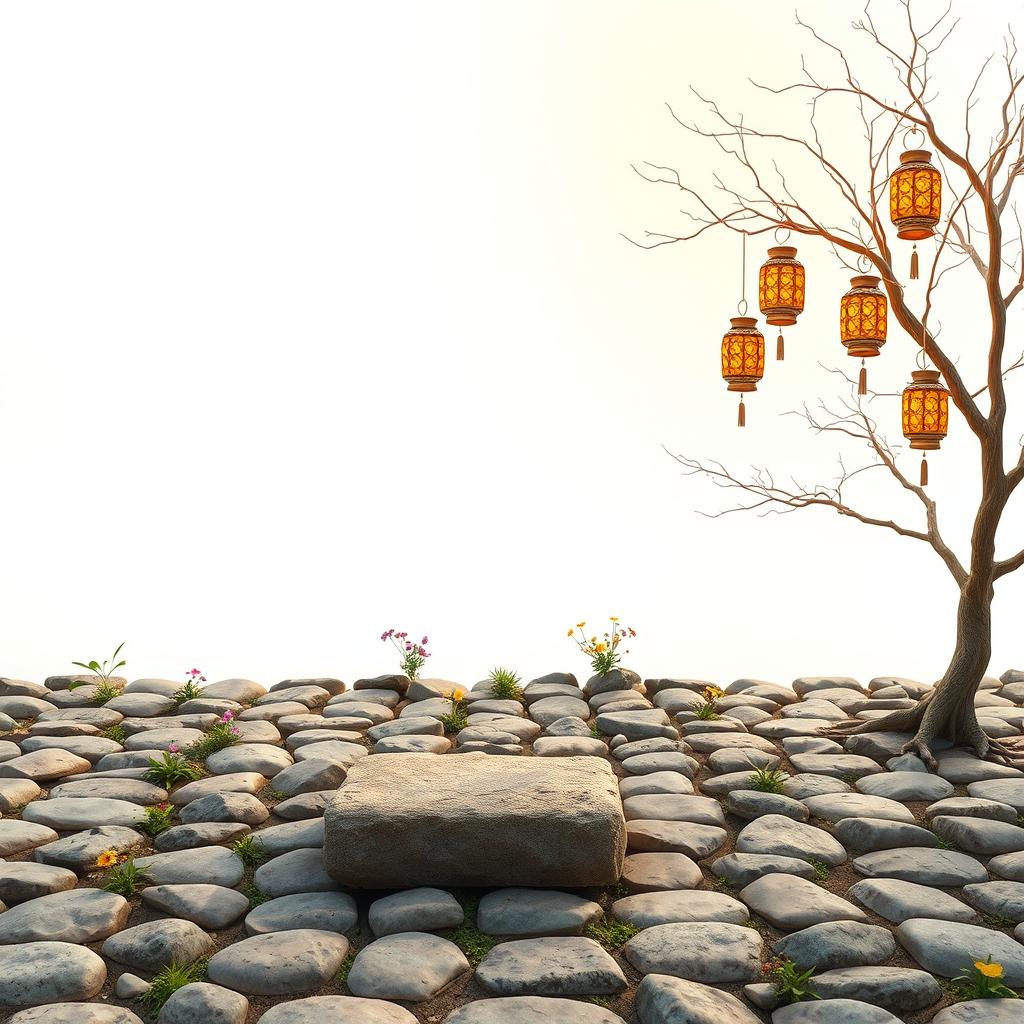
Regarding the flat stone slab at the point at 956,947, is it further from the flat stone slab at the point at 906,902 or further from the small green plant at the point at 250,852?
the small green plant at the point at 250,852

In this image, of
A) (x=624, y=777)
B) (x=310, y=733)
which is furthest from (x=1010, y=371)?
(x=310, y=733)

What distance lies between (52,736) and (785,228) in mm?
4590

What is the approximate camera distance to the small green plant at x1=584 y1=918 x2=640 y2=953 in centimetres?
362

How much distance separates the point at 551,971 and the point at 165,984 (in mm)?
1184

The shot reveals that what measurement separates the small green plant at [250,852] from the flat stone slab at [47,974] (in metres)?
0.74

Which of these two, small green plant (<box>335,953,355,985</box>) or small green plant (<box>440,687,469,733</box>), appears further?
small green plant (<box>440,687,469,733</box>)

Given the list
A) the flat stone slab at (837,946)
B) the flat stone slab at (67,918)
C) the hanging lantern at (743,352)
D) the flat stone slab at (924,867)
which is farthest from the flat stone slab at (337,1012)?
the hanging lantern at (743,352)

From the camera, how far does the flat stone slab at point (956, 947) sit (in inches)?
138

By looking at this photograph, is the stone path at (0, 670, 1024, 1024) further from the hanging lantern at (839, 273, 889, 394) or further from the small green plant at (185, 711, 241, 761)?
the hanging lantern at (839, 273, 889, 394)

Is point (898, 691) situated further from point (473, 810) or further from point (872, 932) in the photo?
point (473, 810)

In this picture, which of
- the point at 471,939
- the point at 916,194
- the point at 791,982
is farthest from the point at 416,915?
the point at 916,194

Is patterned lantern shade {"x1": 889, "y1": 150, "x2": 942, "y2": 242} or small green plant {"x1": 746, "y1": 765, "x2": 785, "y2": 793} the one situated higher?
patterned lantern shade {"x1": 889, "y1": 150, "x2": 942, "y2": 242}

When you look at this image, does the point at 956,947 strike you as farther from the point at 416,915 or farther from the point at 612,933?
the point at 416,915

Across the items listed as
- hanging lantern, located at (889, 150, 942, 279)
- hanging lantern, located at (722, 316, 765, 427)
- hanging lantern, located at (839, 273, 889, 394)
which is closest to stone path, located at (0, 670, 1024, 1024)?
hanging lantern, located at (722, 316, 765, 427)
